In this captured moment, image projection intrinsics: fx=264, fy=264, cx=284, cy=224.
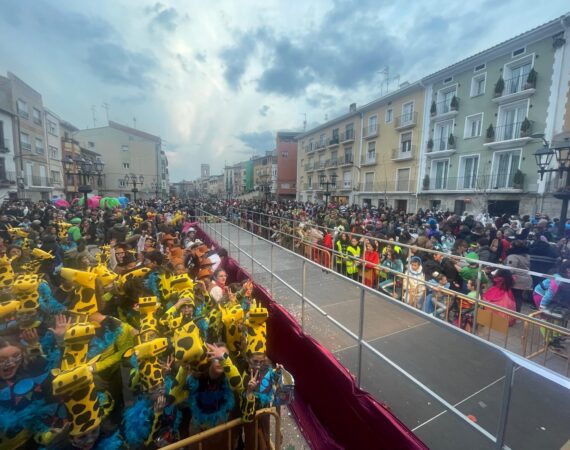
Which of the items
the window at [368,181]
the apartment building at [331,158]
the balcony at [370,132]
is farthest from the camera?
the apartment building at [331,158]

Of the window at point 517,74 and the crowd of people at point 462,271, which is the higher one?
the window at point 517,74

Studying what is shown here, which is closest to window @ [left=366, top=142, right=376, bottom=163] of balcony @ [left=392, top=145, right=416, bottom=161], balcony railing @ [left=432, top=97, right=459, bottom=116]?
balcony @ [left=392, top=145, right=416, bottom=161]

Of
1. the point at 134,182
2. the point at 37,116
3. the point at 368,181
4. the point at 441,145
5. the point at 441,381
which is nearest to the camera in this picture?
the point at 441,381

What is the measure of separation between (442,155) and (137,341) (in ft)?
78.9

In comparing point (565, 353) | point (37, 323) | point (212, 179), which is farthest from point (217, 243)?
point (212, 179)

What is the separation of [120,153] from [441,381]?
52.8m

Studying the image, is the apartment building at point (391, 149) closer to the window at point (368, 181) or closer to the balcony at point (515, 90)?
the window at point (368, 181)

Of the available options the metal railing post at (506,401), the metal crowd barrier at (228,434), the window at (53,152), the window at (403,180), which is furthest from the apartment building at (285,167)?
the metal railing post at (506,401)

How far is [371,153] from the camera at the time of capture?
28.1 m

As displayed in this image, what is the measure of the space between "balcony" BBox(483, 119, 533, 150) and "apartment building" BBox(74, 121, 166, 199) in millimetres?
42529

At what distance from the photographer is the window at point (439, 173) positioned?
20778 millimetres

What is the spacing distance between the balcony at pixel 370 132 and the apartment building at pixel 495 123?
222 inches

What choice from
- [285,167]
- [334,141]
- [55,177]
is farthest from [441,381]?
→ [285,167]

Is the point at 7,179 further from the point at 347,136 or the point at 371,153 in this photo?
the point at 371,153
